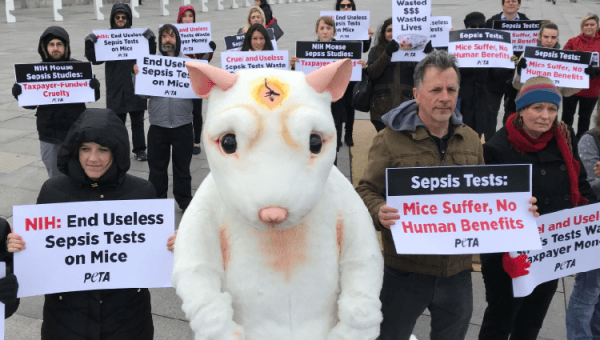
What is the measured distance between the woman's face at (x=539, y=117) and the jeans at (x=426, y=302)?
928mm

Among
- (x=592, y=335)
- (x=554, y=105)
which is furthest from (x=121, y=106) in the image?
(x=592, y=335)

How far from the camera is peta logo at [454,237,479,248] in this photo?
2.49 metres

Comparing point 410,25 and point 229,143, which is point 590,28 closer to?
point 410,25

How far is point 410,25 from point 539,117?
3.36 m

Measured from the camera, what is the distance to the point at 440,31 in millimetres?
6762

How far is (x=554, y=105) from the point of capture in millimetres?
2893

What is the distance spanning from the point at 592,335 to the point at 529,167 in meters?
1.55

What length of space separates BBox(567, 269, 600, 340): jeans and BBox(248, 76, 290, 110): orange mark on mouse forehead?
2451mm

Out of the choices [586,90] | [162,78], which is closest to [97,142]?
[162,78]

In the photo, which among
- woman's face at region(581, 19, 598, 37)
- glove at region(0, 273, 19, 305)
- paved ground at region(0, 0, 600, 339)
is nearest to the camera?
glove at region(0, 273, 19, 305)

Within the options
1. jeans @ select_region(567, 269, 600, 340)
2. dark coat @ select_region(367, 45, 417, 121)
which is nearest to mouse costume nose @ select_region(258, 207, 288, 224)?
jeans @ select_region(567, 269, 600, 340)

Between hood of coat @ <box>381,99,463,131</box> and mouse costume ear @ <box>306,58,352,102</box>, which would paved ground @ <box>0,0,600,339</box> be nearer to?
hood of coat @ <box>381,99,463,131</box>

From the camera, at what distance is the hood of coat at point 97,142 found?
2510 mm

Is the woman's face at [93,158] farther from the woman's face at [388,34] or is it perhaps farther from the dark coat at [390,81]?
the woman's face at [388,34]
